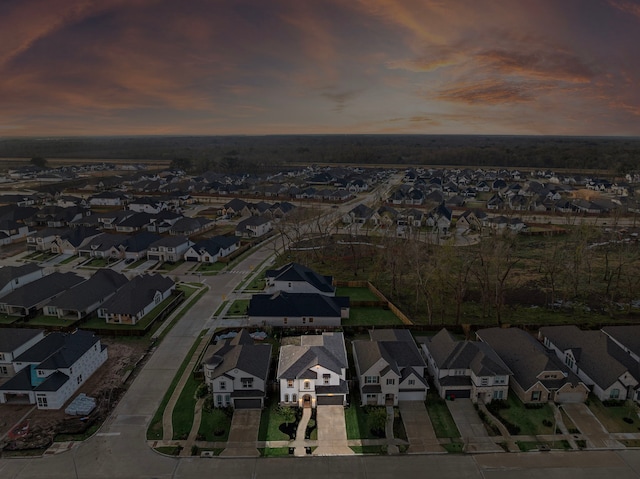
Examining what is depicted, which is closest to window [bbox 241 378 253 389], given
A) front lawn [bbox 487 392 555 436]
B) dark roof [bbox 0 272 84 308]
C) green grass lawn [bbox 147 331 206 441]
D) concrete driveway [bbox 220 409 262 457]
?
concrete driveway [bbox 220 409 262 457]

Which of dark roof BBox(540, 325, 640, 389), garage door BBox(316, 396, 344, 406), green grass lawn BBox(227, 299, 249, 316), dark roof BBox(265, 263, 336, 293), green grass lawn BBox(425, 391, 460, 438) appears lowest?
green grass lawn BBox(425, 391, 460, 438)

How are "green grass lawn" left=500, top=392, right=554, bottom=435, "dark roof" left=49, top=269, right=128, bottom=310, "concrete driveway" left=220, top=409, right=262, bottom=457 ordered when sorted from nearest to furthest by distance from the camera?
"concrete driveway" left=220, top=409, right=262, bottom=457
"green grass lawn" left=500, top=392, right=554, bottom=435
"dark roof" left=49, top=269, right=128, bottom=310

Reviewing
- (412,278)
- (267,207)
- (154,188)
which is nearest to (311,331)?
(412,278)

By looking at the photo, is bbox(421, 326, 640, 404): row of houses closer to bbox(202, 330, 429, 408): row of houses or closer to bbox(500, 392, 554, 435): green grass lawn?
bbox(500, 392, 554, 435): green grass lawn

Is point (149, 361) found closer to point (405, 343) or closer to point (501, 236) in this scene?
point (405, 343)

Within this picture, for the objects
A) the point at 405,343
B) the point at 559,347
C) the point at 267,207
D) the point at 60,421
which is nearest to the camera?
the point at 60,421

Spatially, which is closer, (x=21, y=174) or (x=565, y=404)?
(x=565, y=404)

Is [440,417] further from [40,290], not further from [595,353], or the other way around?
[40,290]
